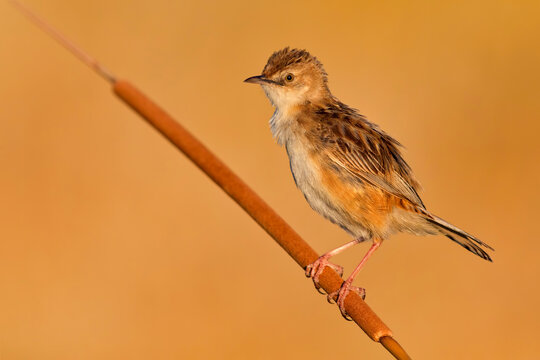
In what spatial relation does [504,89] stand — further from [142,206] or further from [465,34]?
[142,206]

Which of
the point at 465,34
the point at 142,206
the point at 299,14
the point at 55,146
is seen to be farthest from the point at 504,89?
the point at 55,146

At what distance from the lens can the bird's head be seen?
154 inches

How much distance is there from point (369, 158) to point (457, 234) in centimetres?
70

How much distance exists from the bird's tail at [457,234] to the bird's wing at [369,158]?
0.18 meters

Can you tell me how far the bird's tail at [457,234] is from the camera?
121 inches

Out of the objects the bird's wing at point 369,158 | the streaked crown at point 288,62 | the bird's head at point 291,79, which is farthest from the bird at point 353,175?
the streaked crown at point 288,62

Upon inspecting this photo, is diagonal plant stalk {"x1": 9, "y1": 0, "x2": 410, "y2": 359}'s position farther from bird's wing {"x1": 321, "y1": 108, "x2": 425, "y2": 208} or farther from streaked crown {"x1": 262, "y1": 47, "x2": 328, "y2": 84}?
streaked crown {"x1": 262, "y1": 47, "x2": 328, "y2": 84}

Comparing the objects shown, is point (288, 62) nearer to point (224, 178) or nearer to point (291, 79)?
point (291, 79)

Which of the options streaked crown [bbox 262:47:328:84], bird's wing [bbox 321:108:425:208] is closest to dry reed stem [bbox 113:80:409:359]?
bird's wing [bbox 321:108:425:208]

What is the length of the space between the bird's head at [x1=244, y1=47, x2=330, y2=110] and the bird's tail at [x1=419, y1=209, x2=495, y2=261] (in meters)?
1.06

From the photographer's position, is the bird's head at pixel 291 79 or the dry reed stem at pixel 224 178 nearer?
the dry reed stem at pixel 224 178

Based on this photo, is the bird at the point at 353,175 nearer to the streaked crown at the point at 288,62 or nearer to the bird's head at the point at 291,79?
the bird's head at the point at 291,79

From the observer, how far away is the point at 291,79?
3975mm

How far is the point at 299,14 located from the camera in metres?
9.94
